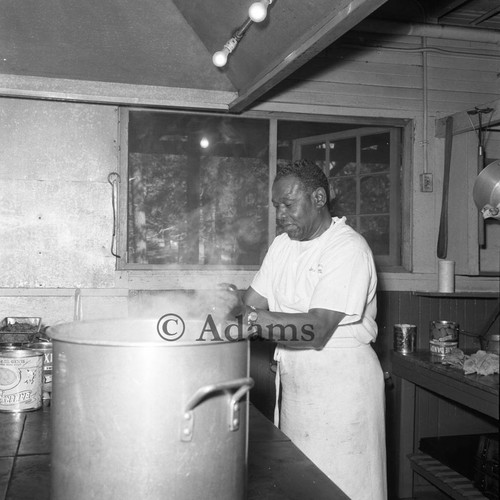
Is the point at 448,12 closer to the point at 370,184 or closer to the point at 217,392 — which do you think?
the point at 370,184

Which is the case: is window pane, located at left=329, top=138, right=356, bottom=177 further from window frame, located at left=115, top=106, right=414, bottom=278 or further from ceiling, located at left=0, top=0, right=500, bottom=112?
ceiling, located at left=0, top=0, right=500, bottom=112

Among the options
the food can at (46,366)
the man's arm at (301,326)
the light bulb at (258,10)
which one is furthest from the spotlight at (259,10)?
the food can at (46,366)

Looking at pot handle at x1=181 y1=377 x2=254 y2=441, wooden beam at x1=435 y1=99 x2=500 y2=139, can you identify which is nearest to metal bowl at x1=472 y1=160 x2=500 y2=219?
wooden beam at x1=435 y1=99 x2=500 y2=139

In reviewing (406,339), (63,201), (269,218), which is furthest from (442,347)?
(63,201)

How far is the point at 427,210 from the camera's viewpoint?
4012 millimetres

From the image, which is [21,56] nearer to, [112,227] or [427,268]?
[112,227]

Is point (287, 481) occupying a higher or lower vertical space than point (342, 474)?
higher

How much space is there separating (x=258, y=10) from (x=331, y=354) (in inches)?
53.2

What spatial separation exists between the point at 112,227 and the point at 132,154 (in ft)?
1.60

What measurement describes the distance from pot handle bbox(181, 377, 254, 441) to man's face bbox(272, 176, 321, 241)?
1248mm

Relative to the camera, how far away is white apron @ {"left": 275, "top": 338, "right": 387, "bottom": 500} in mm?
2262

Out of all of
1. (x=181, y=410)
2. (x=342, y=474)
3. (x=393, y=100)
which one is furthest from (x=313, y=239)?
(x=393, y=100)

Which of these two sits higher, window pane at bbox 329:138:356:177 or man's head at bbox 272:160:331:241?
window pane at bbox 329:138:356:177

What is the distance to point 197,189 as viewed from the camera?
12.4 feet
